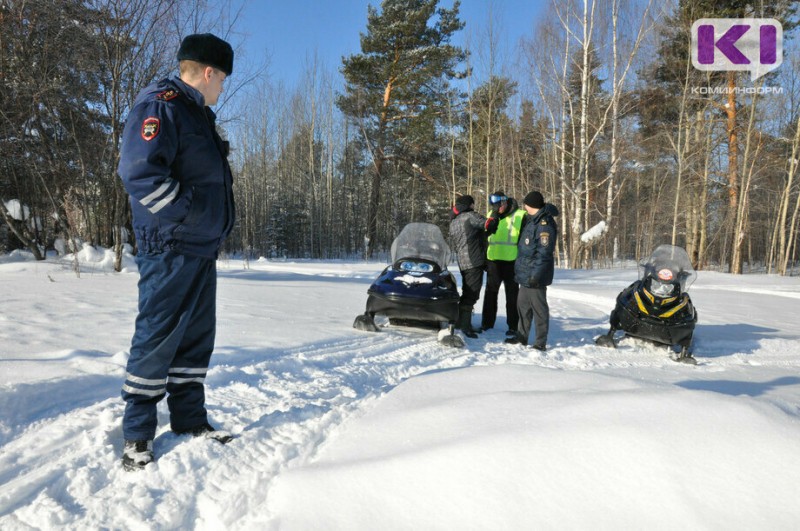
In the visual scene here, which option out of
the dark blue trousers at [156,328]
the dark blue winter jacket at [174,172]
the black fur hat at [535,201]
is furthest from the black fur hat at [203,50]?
the black fur hat at [535,201]

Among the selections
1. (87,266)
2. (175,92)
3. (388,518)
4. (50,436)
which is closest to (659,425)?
(388,518)

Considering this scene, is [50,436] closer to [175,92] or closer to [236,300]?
[175,92]

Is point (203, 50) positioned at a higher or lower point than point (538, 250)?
higher

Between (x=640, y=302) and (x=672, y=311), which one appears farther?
(x=640, y=302)

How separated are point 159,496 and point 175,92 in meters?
1.67

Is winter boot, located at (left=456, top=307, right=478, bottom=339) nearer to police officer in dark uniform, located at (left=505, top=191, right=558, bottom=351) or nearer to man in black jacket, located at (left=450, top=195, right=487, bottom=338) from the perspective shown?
man in black jacket, located at (left=450, top=195, right=487, bottom=338)

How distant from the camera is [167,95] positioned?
6.18 feet

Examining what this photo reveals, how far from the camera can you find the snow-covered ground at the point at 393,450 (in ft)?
4.44

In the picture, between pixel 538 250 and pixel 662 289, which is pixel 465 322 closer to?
pixel 538 250

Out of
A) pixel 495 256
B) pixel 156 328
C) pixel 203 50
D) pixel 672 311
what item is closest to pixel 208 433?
pixel 156 328

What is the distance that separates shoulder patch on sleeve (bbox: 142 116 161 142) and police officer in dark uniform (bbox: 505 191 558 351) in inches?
151

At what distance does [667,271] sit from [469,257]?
2289mm

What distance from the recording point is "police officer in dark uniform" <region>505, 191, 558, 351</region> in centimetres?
480

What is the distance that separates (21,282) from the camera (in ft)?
20.0
